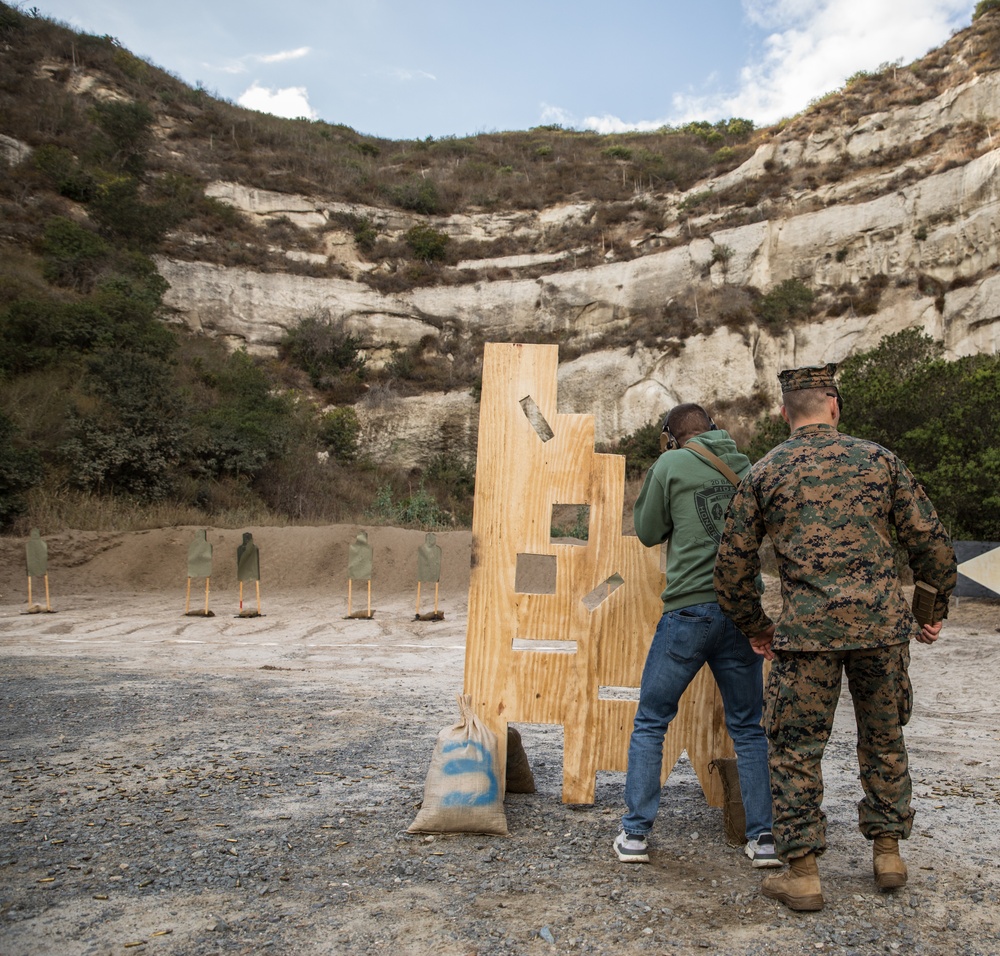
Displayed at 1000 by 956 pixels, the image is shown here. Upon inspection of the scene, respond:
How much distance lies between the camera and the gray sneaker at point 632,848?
2.94 meters

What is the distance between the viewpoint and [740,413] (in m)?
28.9

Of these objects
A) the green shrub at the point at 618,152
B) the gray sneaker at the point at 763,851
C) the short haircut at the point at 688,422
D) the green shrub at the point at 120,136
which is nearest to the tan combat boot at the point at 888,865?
the gray sneaker at the point at 763,851

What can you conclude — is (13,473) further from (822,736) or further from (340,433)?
(822,736)

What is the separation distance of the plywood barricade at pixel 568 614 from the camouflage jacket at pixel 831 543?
740 mm

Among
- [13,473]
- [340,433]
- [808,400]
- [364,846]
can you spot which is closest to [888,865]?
[808,400]

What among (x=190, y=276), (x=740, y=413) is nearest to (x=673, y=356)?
(x=740, y=413)

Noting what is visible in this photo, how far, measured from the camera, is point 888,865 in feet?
8.71

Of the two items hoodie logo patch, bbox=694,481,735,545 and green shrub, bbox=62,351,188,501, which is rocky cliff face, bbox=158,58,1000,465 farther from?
hoodie logo patch, bbox=694,481,735,545

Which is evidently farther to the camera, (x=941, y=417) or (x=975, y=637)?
(x=941, y=417)

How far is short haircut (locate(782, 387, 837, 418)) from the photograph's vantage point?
2.85m

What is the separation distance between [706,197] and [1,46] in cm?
3485

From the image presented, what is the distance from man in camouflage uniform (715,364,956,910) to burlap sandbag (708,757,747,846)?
0.51 m

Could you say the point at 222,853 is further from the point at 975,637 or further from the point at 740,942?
the point at 975,637

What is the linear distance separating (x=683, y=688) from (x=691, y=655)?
16 cm
